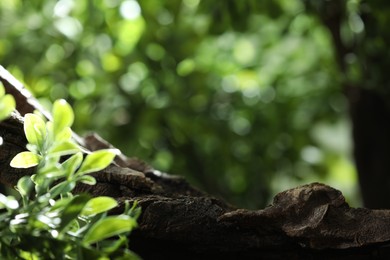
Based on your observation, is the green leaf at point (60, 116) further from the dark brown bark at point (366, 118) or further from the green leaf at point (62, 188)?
the dark brown bark at point (366, 118)

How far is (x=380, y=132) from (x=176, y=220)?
0.77 metres

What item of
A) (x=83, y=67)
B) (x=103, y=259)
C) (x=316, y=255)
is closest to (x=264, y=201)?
(x=83, y=67)

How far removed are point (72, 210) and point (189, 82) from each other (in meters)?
0.79

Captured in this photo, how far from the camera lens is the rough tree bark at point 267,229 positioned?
52cm

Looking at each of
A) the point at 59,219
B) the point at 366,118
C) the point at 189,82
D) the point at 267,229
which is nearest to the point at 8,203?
the point at 59,219

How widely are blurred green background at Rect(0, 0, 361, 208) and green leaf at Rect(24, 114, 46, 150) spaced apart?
560 millimetres

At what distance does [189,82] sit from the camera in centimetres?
117

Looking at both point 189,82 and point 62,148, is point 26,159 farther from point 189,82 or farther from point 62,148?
point 189,82

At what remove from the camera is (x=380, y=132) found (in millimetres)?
1208

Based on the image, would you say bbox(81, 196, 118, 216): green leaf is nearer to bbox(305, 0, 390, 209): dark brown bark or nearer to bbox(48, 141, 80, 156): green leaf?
bbox(48, 141, 80, 156): green leaf

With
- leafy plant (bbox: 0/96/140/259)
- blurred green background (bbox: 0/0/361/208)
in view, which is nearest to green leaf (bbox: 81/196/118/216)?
leafy plant (bbox: 0/96/140/259)

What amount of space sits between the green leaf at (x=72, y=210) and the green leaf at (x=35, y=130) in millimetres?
66

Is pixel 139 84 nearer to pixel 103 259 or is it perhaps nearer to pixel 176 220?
pixel 176 220

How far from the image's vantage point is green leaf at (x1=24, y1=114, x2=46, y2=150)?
452mm
